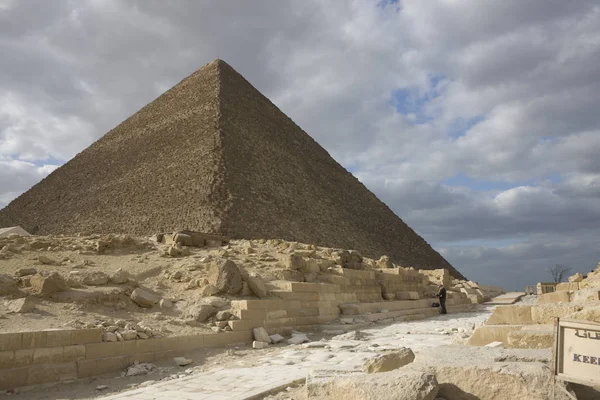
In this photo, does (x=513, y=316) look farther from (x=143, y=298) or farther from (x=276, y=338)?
(x=143, y=298)

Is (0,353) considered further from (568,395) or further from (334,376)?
(568,395)

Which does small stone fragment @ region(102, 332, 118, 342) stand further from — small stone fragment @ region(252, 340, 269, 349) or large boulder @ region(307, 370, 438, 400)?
large boulder @ region(307, 370, 438, 400)

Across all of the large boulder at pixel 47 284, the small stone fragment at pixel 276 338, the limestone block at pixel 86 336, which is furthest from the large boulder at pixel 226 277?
the limestone block at pixel 86 336

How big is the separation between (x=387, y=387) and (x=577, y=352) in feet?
3.24

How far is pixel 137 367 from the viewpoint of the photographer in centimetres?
514

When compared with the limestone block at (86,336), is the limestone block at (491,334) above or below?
above

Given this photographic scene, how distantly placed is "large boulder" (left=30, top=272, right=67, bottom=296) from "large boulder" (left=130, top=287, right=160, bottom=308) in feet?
2.72

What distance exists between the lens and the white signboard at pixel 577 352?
2.62 m

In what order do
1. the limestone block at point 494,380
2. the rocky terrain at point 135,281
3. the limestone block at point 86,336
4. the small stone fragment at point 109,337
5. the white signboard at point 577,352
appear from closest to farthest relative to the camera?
the white signboard at point 577,352
the limestone block at point 494,380
the limestone block at point 86,336
the small stone fragment at point 109,337
the rocky terrain at point 135,281

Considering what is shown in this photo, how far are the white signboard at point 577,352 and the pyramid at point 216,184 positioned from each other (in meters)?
24.7

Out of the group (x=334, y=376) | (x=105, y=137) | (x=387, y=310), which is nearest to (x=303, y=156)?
(x=105, y=137)

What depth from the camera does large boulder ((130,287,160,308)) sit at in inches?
260

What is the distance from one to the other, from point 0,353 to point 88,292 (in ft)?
6.41

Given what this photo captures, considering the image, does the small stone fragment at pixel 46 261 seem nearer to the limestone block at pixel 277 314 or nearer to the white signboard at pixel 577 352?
the limestone block at pixel 277 314
